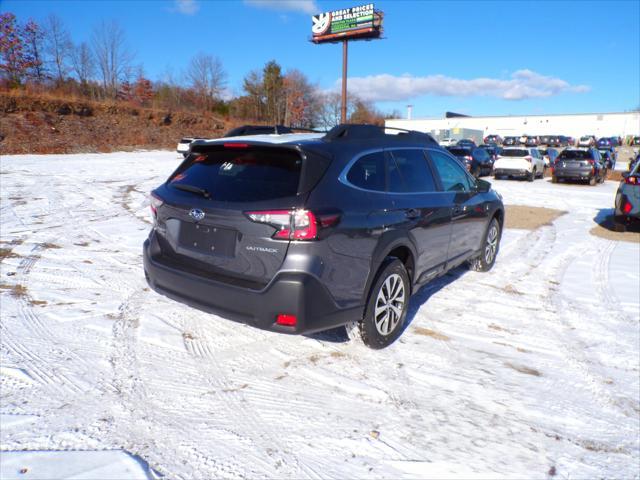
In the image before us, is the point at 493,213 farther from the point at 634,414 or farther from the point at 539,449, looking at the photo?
the point at 539,449

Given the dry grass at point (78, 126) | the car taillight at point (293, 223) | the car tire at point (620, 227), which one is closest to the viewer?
the car taillight at point (293, 223)

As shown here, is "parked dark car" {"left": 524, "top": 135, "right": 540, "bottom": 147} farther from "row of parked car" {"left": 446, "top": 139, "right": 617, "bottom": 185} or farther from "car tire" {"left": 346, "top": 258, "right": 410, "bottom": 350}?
"car tire" {"left": 346, "top": 258, "right": 410, "bottom": 350}

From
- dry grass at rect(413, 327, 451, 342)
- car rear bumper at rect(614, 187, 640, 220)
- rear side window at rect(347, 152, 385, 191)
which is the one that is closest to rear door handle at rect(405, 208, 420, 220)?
rear side window at rect(347, 152, 385, 191)

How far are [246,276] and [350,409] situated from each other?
1.11 m

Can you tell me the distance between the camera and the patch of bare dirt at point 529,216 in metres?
10.0

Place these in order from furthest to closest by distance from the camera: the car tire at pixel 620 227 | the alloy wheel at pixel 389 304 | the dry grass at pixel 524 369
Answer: the car tire at pixel 620 227, the alloy wheel at pixel 389 304, the dry grass at pixel 524 369

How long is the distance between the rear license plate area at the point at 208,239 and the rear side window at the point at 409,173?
1.47 m

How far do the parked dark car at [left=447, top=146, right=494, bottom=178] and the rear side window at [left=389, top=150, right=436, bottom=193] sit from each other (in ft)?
59.5

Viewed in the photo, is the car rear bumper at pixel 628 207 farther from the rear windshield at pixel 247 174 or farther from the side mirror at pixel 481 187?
the rear windshield at pixel 247 174

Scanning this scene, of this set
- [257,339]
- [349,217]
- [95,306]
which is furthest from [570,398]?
[95,306]

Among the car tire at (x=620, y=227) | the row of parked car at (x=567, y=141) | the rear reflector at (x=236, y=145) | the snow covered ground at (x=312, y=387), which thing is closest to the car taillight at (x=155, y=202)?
the rear reflector at (x=236, y=145)

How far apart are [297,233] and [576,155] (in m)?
21.5

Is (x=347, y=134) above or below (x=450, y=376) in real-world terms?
above

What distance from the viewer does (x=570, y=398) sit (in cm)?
307
